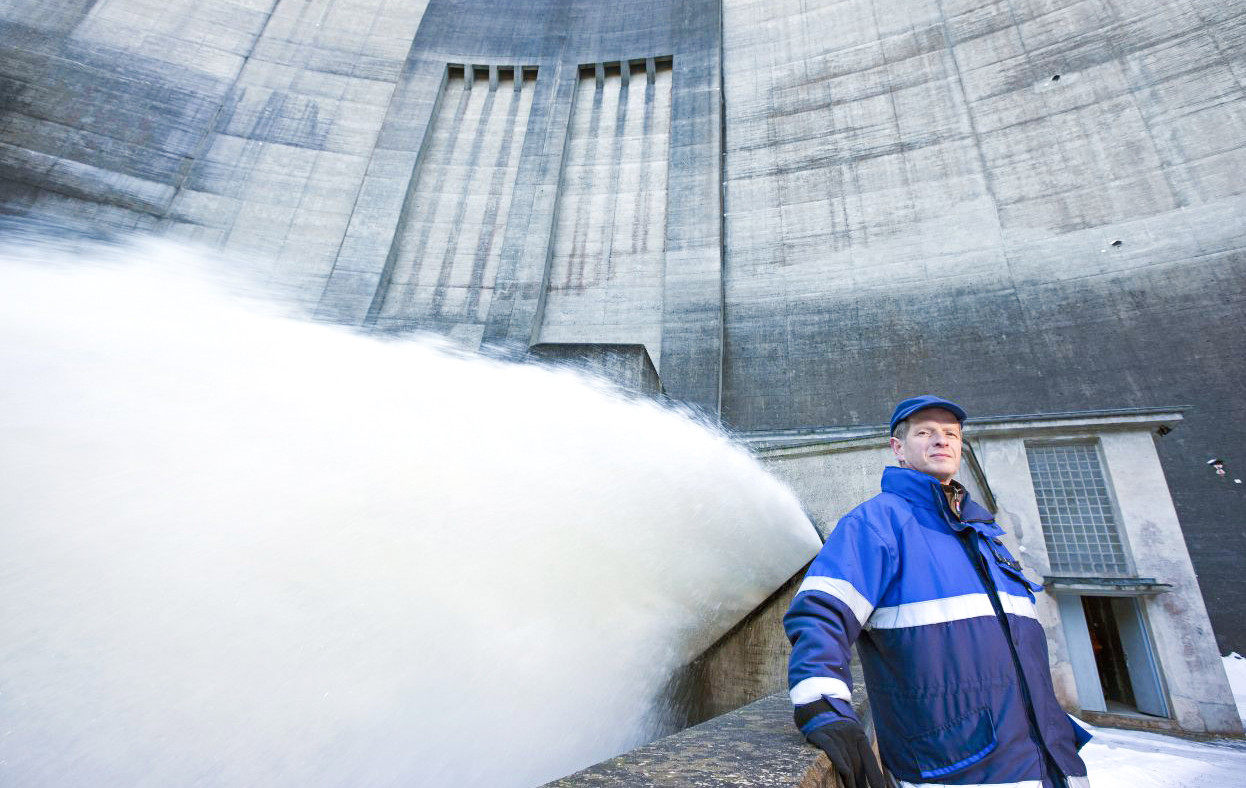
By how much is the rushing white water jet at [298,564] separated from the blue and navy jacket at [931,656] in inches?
51.5

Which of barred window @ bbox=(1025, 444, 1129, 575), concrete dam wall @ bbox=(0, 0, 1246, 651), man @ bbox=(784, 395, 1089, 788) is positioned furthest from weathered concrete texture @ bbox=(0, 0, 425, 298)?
man @ bbox=(784, 395, 1089, 788)

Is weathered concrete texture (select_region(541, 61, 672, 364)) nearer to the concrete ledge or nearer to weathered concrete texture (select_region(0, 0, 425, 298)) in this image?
weathered concrete texture (select_region(0, 0, 425, 298))

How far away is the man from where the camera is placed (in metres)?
1.29

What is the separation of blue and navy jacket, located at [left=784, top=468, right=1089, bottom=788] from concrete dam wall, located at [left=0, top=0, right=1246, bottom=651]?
39.7ft

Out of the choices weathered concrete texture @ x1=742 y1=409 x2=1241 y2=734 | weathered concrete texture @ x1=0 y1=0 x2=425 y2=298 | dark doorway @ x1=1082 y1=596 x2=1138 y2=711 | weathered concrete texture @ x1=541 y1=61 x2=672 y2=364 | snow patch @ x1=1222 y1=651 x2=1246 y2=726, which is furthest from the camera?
weathered concrete texture @ x1=541 y1=61 x2=672 y2=364

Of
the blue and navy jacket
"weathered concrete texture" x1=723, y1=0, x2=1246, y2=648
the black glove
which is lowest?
the black glove

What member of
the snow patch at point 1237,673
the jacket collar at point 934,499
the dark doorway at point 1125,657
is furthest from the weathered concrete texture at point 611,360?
the snow patch at point 1237,673

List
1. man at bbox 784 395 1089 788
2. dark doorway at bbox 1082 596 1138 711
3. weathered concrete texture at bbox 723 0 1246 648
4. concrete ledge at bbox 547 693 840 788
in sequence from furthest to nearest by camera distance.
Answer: weathered concrete texture at bbox 723 0 1246 648 → dark doorway at bbox 1082 596 1138 711 → man at bbox 784 395 1089 788 → concrete ledge at bbox 547 693 840 788

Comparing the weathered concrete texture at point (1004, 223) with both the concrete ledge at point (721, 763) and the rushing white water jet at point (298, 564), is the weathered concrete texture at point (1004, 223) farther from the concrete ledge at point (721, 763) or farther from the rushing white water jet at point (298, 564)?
the concrete ledge at point (721, 763)

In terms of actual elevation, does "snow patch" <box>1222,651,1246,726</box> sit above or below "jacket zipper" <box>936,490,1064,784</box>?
below

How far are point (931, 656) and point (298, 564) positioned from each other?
197 cm

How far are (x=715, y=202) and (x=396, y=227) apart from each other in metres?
9.29

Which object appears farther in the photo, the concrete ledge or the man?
the man

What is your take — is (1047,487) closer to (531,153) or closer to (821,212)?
(821,212)
